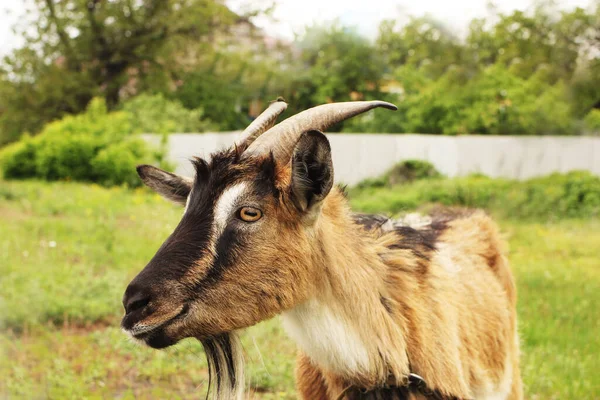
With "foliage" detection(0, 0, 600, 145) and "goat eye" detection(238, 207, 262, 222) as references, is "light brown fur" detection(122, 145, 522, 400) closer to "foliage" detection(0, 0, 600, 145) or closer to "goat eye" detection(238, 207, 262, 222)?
"goat eye" detection(238, 207, 262, 222)

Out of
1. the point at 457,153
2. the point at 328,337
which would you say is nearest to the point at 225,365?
the point at 328,337

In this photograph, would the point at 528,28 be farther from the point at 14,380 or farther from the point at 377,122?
the point at 14,380

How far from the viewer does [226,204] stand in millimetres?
2561

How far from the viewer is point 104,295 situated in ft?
22.8

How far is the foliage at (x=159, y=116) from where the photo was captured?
2217 centimetres

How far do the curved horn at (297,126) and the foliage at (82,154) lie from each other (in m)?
14.8

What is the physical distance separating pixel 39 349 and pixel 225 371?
11.0 ft

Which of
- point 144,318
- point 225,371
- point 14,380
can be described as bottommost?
point 14,380

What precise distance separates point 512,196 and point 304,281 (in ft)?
45.4

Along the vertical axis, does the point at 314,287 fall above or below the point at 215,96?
below

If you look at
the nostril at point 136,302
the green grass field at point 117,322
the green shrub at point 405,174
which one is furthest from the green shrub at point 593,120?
the nostril at point 136,302

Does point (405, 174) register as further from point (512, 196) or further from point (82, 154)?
point (82, 154)

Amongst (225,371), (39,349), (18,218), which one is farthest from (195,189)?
(18,218)

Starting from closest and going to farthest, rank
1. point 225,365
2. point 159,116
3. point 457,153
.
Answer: point 225,365
point 457,153
point 159,116
